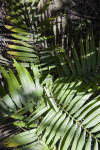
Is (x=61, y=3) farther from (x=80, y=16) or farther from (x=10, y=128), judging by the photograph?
(x=10, y=128)

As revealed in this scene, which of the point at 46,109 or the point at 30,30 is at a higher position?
the point at 30,30

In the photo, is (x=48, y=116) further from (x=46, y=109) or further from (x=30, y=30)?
(x=30, y=30)

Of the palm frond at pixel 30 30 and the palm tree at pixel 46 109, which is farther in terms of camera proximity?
the palm frond at pixel 30 30

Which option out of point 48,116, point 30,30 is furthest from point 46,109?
point 30,30

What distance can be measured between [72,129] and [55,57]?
59 centimetres

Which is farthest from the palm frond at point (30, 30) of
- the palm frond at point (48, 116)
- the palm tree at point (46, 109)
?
the palm frond at point (48, 116)

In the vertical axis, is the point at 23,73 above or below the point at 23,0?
below

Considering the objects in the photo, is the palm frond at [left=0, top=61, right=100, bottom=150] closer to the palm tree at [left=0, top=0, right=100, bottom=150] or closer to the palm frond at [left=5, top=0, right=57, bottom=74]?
the palm tree at [left=0, top=0, right=100, bottom=150]

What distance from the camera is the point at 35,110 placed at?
1029mm

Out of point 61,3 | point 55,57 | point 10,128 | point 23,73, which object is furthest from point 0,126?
point 61,3

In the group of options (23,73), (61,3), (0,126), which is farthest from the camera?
(61,3)

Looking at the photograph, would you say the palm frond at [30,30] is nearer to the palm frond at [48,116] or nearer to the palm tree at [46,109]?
the palm tree at [46,109]

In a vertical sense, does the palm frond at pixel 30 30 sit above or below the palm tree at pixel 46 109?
above

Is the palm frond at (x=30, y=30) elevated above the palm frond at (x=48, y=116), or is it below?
above
